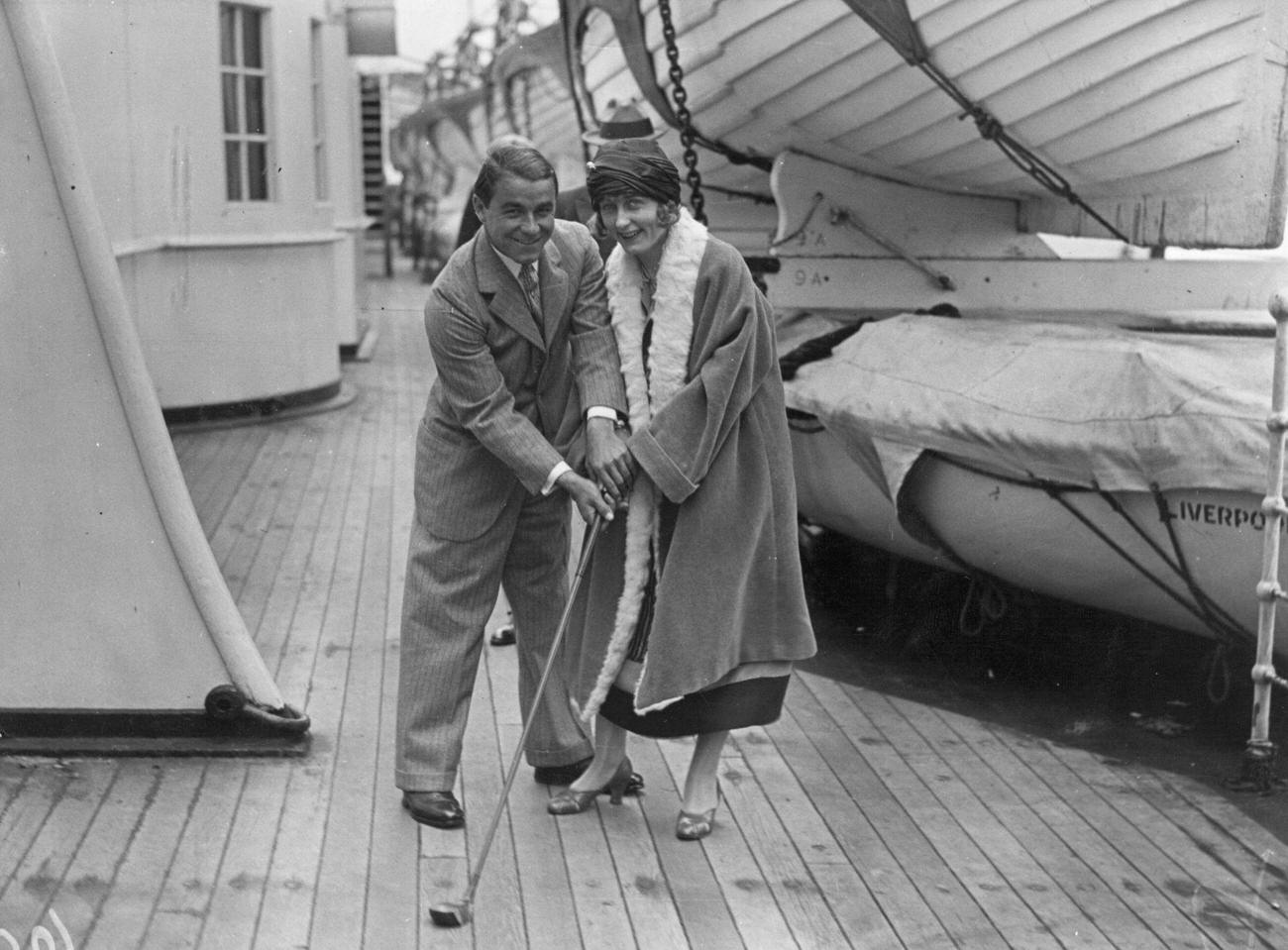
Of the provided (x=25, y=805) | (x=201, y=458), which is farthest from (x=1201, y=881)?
(x=201, y=458)

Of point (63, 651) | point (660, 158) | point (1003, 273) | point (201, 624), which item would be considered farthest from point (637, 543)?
point (1003, 273)

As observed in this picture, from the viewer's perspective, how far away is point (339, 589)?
6.69m

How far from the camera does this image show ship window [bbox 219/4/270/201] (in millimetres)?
10367

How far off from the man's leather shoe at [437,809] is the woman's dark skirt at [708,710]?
1.44 ft

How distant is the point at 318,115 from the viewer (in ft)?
40.9

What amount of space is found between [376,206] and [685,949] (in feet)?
77.2

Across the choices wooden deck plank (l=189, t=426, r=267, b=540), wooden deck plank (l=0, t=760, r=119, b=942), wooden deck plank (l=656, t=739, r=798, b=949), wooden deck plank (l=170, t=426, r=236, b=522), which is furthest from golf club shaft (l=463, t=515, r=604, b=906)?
wooden deck plank (l=170, t=426, r=236, b=522)

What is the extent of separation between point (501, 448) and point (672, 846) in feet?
3.30

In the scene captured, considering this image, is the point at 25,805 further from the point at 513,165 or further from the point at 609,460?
the point at 513,165

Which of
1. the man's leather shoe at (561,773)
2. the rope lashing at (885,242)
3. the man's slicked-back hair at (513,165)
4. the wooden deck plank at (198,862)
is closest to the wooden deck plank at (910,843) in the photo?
the man's leather shoe at (561,773)

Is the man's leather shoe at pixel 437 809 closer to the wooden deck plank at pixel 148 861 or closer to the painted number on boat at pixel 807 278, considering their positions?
the wooden deck plank at pixel 148 861

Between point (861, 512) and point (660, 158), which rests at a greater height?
point (660, 158)

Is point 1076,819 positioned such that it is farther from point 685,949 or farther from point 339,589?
point 339,589

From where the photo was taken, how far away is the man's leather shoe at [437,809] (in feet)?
13.6
